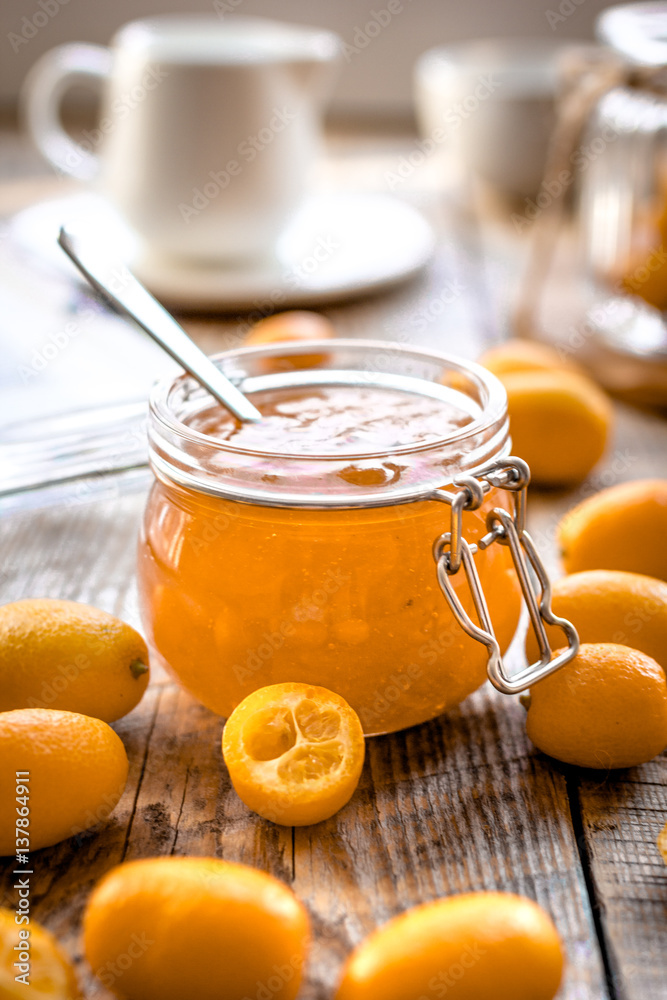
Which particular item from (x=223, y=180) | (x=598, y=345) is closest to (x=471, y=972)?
(x=598, y=345)

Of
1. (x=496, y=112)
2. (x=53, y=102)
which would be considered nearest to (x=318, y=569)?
(x=53, y=102)

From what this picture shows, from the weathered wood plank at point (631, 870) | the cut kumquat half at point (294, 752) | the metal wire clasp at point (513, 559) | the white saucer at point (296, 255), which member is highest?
the metal wire clasp at point (513, 559)

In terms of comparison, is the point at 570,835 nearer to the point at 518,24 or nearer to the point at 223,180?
the point at 223,180

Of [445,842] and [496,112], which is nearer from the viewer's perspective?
[445,842]
